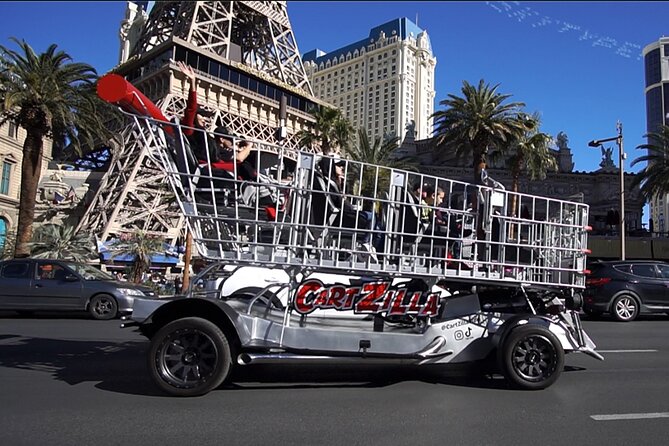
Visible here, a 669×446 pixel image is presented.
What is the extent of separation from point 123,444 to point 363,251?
2677mm

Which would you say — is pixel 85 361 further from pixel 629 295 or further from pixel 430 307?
pixel 629 295

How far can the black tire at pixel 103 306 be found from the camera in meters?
11.7

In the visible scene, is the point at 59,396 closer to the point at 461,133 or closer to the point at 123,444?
the point at 123,444

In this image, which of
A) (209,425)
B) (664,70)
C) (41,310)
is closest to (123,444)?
(209,425)

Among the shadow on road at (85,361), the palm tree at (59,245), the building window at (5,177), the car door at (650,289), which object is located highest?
the building window at (5,177)

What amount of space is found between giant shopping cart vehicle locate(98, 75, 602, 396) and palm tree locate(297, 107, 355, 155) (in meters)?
30.5

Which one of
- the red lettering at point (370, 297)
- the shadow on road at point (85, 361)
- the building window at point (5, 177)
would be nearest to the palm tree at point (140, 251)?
the building window at point (5, 177)

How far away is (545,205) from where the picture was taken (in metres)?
5.80

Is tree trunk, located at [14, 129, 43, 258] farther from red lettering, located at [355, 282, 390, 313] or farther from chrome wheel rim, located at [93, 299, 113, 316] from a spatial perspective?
red lettering, located at [355, 282, 390, 313]

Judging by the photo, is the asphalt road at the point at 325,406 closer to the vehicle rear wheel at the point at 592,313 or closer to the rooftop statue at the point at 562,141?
the vehicle rear wheel at the point at 592,313

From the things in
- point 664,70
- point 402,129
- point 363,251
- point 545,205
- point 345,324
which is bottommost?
point 345,324

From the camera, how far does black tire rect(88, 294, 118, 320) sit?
11680 millimetres

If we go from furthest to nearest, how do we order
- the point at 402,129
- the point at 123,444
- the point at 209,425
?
the point at 402,129
the point at 209,425
the point at 123,444

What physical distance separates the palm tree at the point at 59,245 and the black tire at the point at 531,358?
21059 millimetres
